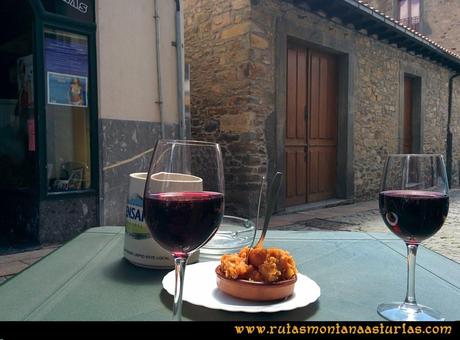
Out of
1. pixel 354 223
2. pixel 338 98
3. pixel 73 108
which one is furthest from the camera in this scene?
pixel 338 98

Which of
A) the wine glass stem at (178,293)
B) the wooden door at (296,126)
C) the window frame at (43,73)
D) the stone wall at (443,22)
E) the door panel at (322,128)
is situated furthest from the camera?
the stone wall at (443,22)

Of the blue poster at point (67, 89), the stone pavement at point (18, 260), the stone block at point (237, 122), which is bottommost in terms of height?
the stone pavement at point (18, 260)

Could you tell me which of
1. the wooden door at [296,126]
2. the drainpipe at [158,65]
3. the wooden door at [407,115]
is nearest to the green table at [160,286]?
the drainpipe at [158,65]

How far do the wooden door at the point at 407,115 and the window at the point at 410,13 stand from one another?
19.0ft

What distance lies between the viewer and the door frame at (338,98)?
19.7 feet

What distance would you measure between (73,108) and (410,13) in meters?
14.0

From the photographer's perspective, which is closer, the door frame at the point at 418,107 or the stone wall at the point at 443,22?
the door frame at the point at 418,107

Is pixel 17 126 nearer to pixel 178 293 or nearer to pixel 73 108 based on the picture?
pixel 73 108

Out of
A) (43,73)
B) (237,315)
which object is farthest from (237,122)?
(237,315)

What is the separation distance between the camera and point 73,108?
4.31 metres

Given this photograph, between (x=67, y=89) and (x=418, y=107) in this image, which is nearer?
(x=67, y=89)

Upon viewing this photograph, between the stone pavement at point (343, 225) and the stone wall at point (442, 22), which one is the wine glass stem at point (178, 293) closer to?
the stone pavement at point (343, 225)

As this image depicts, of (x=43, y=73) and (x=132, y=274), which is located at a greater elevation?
Result: (x=43, y=73)
